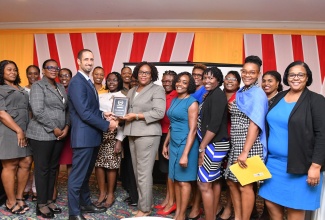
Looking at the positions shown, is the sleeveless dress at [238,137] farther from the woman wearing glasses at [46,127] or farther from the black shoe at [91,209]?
the woman wearing glasses at [46,127]

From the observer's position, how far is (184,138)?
263 centimetres

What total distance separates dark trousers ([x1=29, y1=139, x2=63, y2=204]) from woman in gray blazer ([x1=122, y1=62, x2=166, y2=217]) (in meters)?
0.78

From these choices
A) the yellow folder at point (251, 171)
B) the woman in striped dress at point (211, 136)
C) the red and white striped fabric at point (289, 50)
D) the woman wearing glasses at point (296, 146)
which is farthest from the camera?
the red and white striped fabric at point (289, 50)

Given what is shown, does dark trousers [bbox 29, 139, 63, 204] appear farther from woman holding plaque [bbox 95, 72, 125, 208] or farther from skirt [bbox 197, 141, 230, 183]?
skirt [bbox 197, 141, 230, 183]

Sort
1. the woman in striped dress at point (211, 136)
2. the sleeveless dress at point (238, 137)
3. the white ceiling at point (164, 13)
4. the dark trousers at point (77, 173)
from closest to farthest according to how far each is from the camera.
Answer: the sleeveless dress at point (238, 137), the woman in striped dress at point (211, 136), the dark trousers at point (77, 173), the white ceiling at point (164, 13)

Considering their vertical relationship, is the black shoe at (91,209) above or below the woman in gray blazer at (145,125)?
below

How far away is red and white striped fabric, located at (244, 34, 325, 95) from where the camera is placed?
17.3 ft

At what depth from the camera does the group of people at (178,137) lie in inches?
80.2

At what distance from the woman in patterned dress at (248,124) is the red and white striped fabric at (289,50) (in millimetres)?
3302

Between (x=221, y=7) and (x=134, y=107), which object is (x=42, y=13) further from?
(x=134, y=107)

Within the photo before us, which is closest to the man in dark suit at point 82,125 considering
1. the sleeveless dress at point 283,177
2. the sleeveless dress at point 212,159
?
the sleeveless dress at point 212,159

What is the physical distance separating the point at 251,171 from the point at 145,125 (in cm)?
108

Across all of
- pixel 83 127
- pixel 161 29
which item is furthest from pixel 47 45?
pixel 83 127

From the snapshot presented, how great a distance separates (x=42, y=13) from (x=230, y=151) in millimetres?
4609
